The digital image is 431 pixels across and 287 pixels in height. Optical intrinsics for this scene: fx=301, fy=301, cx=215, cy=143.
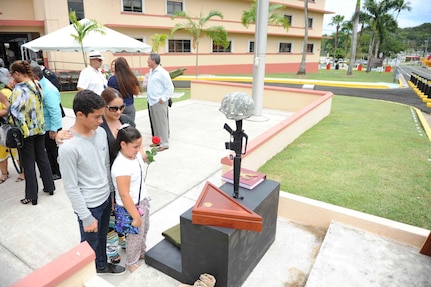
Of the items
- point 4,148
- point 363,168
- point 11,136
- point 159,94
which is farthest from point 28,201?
point 363,168

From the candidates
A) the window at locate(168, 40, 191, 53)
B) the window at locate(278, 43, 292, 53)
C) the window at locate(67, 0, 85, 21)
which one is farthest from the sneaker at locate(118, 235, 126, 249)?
the window at locate(278, 43, 292, 53)

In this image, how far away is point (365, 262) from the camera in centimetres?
280

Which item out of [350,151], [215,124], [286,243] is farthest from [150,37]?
[286,243]

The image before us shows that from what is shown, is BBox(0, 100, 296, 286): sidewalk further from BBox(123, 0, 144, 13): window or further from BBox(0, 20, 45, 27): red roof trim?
BBox(123, 0, 144, 13): window

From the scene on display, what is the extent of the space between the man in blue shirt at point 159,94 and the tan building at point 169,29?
1249cm

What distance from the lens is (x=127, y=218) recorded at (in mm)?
2523

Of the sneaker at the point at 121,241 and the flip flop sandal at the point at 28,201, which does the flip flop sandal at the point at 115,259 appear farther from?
the flip flop sandal at the point at 28,201

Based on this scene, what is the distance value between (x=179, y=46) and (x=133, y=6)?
15.2 feet

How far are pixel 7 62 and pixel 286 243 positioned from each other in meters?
23.1

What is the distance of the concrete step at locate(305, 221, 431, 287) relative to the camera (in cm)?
257

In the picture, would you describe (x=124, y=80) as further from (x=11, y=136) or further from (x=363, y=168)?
(x=363, y=168)

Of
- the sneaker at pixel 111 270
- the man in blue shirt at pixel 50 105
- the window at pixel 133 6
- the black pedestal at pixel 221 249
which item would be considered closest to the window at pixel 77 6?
the window at pixel 133 6

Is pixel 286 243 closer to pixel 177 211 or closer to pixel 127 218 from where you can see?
pixel 177 211

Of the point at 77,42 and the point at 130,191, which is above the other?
the point at 77,42
